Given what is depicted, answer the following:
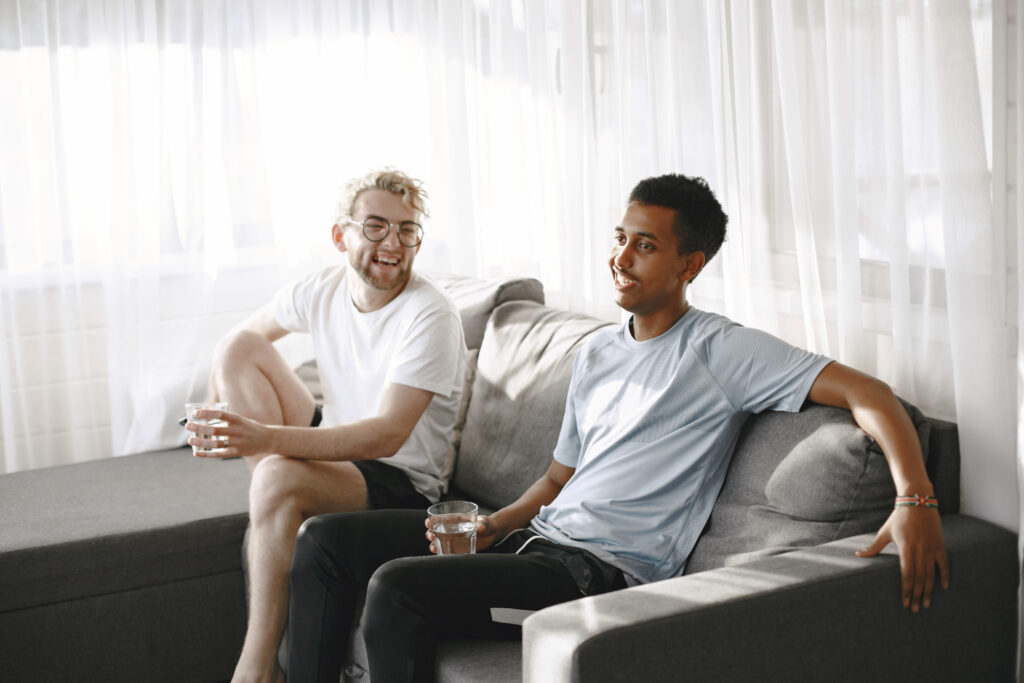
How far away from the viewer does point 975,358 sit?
6.10 feet

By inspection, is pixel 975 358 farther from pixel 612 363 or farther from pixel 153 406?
pixel 153 406

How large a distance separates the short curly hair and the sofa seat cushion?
137cm

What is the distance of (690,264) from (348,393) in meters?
1.09

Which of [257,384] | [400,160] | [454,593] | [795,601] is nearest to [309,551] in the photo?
[454,593]

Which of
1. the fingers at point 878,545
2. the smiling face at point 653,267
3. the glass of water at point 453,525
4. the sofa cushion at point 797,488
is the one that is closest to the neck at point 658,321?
the smiling face at point 653,267

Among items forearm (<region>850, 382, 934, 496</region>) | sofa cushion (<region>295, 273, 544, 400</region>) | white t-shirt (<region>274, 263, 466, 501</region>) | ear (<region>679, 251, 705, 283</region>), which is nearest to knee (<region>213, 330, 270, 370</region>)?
white t-shirt (<region>274, 263, 466, 501</region>)

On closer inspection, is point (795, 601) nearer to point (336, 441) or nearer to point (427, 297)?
point (336, 441)

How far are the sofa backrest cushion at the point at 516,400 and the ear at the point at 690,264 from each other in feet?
1.73

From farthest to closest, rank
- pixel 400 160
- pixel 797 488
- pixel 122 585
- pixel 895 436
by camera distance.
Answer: pixel 400 160, pixel 122 585, pixel 797 488, pixel 895 436

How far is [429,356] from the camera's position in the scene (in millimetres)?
2574

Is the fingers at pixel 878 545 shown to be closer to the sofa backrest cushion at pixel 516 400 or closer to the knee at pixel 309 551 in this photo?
the sofa backrest cushion at pixel 516 400

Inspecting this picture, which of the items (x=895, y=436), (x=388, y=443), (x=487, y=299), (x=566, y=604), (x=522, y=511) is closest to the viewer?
(x=566, y=604)

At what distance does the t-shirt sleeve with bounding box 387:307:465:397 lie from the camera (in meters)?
2.56

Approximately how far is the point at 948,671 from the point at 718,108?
1.27 metres
